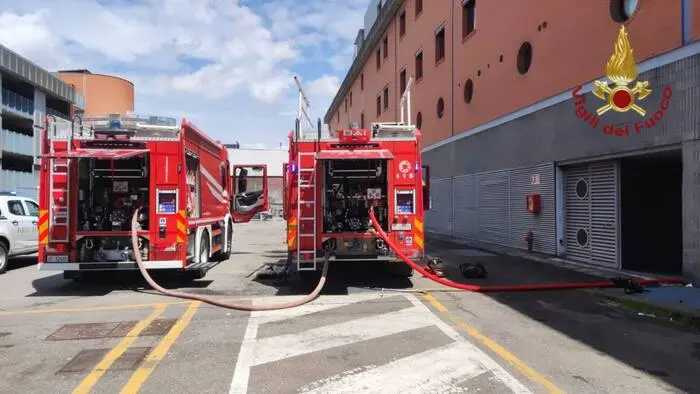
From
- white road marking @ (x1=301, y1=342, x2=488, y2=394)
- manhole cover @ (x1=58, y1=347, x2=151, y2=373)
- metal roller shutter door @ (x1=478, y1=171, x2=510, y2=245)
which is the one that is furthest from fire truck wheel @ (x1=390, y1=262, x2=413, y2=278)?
metal roller shutter door @ (x1=478, y1=171, x2=510, y2=245)

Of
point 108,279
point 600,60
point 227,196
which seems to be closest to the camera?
point 108,279

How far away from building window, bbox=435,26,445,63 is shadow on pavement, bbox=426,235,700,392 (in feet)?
49.9

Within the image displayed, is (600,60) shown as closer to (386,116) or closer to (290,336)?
(290,336)

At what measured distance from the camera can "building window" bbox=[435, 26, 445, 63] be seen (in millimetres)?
24750

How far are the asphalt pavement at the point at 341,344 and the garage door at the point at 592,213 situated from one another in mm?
3911

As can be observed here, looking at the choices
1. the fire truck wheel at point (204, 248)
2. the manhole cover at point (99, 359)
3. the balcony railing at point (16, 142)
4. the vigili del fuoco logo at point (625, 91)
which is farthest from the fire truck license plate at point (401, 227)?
the balcony railing at point (16, 142)

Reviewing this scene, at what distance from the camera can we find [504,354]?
5.83 meters

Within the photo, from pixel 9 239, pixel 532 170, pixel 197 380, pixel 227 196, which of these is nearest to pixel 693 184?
pixel 532 170

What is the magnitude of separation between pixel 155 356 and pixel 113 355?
468mm

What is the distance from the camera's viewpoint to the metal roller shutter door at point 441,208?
2389cm

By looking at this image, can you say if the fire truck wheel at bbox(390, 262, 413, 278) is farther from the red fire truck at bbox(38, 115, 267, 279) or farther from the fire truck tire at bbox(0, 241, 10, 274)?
the fire truck tire at bbox(0, 241, 10, 274)

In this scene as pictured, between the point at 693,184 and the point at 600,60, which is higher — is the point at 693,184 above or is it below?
below

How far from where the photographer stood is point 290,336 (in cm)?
658

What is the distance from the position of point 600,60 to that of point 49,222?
1195 cm
